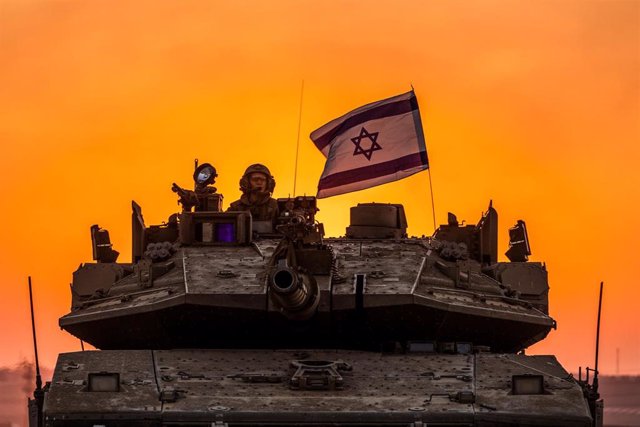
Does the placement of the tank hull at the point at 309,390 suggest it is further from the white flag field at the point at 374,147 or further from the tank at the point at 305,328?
the white flag field at the point at 374,147

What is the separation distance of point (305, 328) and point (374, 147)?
35.1ft

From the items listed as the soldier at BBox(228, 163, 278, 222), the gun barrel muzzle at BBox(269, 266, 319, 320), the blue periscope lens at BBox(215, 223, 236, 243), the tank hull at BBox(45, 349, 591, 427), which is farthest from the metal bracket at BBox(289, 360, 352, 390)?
the soldier at BBox(228, 163, 278, 222)

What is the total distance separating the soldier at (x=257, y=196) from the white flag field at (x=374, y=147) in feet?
12.0

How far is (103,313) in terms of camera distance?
1499 inches

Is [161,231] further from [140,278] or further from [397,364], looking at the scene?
[397,364]

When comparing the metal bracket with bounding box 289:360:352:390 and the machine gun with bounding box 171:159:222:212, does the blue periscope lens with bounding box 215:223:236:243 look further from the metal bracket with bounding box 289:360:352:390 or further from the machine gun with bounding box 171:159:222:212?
the metal bracket with bounding box 289:360:352:390

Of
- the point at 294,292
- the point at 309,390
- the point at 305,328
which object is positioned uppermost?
the point at 294,292

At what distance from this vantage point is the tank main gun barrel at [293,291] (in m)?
34.6

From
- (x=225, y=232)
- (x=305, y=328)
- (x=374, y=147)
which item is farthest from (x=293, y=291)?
(x=374, y=147)

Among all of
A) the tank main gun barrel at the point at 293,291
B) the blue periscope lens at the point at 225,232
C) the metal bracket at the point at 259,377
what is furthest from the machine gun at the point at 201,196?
the metal bracket at the point at 259,377

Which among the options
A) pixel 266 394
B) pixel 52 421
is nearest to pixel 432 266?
pixel 266 394

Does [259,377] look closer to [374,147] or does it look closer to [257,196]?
[257,196]

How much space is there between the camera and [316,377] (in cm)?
3441

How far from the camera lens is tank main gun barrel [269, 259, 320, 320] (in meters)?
34.6
